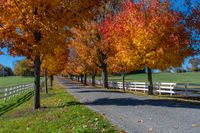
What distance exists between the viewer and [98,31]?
36594 mm

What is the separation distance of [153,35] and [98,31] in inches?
544

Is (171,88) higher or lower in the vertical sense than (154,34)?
lower

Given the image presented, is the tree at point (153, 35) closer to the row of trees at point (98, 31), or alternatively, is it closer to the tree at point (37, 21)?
the row of trees at point (98, 31)

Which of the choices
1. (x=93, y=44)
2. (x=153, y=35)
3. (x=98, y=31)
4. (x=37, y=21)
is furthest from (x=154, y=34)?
(x=93, y=44)

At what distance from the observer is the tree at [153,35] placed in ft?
77.1

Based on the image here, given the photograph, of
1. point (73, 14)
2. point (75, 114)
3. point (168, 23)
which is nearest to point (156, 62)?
point (168, 23)

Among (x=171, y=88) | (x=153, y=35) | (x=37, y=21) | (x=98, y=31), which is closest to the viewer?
(x=37, y=21)

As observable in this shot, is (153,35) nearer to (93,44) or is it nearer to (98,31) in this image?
(98,31)

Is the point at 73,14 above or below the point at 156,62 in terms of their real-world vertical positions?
above

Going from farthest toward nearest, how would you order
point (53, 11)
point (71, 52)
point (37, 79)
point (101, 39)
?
point (71, 52) → point (101, 39) → point (37, 79) → point (53, 11)

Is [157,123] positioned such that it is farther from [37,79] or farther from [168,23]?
[168,23]

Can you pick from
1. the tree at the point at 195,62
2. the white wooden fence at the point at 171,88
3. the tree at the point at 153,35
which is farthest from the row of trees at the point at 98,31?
the tree at the point at 195,62

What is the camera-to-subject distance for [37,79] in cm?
1866

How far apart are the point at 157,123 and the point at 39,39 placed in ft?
32.0
